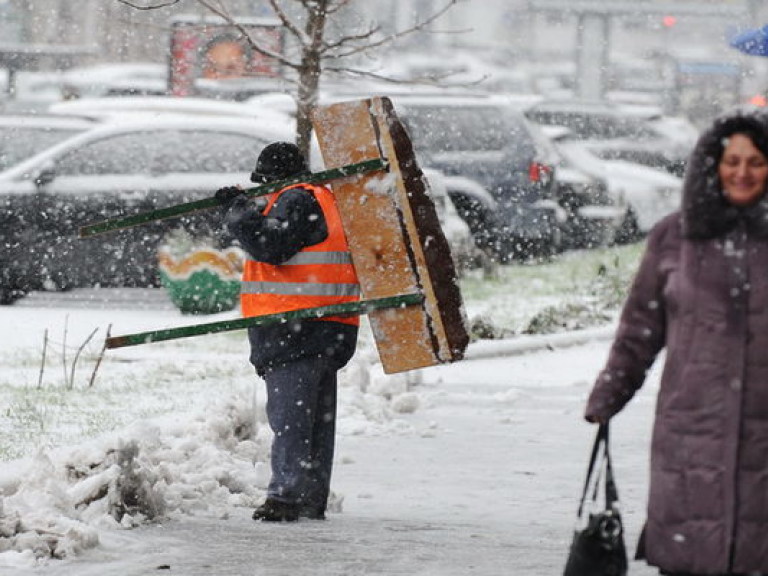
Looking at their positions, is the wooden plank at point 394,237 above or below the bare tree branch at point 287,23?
below

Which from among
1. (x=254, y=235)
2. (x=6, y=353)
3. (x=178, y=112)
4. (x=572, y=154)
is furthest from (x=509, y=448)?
(x=572, y=154)

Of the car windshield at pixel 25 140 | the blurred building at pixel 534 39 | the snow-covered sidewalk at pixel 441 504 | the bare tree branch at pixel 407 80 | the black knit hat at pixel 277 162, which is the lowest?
the snow-covered sidewalk at pixel 441 504

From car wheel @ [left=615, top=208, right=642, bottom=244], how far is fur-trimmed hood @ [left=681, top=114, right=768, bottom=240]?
16594mm

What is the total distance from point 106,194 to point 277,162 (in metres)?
8.57

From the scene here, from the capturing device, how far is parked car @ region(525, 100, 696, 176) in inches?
930

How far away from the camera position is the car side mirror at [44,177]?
613 inches

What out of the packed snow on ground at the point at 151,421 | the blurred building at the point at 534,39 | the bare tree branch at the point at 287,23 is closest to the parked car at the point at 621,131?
the blurred building at the point at 534,39

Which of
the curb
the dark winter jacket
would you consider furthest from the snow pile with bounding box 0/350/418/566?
the curb

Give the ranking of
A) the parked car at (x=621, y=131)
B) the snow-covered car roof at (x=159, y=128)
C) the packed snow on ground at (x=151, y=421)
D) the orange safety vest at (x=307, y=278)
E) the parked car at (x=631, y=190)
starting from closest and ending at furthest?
1. the packed snow on ground at (x=151, y=421)
2. the orange safety vest at (x=307, y=278)
3. the snow-covered car roof at (x=159, y=128)
4. the parked car at (x=631, y=190)
5. the parked car at (x=621, y=131)

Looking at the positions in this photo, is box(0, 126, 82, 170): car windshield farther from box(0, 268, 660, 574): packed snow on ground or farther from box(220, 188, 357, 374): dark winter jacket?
box(220, 188, 357, 374): dark winter jacket

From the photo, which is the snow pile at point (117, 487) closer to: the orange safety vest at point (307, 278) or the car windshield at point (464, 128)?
the orange safety vest at point (307, 278)

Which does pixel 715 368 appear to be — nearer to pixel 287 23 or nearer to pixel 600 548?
pixel 600 548

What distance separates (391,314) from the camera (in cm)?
720

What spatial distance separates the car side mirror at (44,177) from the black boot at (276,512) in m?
8.53
